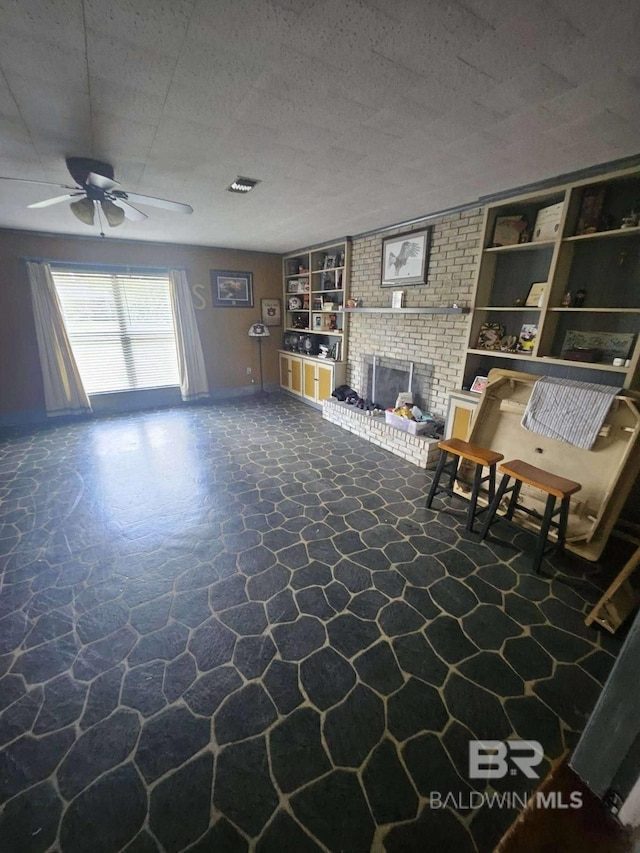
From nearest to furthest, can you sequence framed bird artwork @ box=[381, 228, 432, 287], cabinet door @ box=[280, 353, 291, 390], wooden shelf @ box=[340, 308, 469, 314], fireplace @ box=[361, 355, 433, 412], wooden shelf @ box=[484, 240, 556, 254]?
wooden shelf @ box=[484, 240, 556, 254]
wooden shelf @ box=[340, 308, 469, 314]
framed bird artwork @ box=[381, 228, 432, 287]
fireplace @ box=[361, 355, 433, 412]
cabinet door @ box=[280, 353, 291, 390]

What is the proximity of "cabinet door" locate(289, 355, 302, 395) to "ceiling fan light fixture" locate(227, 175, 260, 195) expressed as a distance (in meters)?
3.26

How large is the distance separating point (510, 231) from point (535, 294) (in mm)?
639

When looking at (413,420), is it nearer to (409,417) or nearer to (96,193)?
(409,417)

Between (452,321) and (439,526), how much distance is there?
7.06ft

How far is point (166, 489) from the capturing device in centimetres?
312

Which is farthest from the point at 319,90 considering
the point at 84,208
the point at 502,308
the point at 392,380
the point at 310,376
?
the point at 310,376

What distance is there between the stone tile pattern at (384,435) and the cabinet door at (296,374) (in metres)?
1.13

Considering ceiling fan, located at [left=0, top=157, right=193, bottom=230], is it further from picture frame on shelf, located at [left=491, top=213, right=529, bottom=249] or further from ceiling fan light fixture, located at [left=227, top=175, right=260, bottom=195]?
picture frame on shelf, located at [left=491, top=213, right=529, bottom=249]

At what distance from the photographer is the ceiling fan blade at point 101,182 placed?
6.57ft

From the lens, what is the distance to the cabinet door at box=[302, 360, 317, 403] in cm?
559

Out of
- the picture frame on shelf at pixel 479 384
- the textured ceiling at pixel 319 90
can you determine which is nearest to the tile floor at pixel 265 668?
the picture frame on shelf at pixel 479 384

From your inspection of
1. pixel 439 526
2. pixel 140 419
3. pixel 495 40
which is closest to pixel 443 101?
pixel 495 40

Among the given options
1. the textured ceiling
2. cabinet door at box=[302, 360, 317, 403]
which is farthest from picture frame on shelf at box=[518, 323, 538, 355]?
cabinet door at box=[302, 360, 317, 403]

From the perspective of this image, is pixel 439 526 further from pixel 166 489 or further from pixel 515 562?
pixel 166 489
